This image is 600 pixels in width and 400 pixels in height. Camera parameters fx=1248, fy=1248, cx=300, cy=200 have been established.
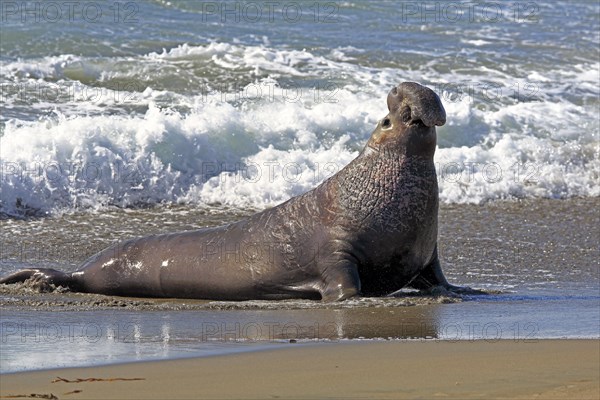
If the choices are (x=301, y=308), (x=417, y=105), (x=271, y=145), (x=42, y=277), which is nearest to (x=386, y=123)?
(x=417, y=105)

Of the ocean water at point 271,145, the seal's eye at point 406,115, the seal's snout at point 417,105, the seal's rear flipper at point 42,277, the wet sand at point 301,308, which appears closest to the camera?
the wet sand at point 301,308

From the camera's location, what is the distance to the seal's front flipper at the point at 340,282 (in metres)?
8.15

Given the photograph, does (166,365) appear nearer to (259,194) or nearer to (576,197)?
(259,194)

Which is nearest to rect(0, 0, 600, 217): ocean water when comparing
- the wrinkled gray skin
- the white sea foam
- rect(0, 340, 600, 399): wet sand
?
the white sea foam

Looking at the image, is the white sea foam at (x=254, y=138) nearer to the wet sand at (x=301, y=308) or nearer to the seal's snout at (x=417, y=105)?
the wet sand at (x=301, y=308)

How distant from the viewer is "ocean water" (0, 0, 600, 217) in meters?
13.0

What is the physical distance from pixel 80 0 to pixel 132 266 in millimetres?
11544

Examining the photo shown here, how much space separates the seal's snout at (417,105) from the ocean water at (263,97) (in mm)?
4360

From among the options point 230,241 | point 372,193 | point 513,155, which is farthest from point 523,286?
point 513,155

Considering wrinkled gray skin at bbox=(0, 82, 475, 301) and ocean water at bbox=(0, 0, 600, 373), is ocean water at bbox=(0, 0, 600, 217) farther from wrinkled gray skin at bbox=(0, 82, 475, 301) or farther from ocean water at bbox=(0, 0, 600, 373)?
wrinkled gray skin at bbox=(0, 82, 475, 301)

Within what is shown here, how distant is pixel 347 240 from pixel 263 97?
285 inches

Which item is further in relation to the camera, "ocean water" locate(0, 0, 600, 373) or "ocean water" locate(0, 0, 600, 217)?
"ocean water" locate(0, 0, 600, 217)

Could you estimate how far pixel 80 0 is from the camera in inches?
786

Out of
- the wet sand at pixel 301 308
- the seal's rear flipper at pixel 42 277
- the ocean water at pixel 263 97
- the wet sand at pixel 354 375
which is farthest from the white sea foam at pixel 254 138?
the wet sand at pixel 354 375
